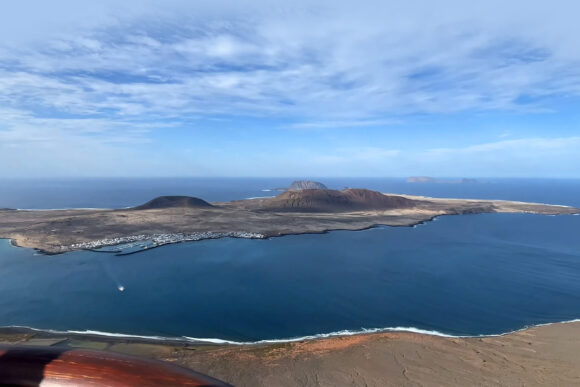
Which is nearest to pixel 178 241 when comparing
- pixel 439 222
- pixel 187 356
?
pixel 187 356

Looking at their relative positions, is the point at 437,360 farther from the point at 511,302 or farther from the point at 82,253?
the point at 82,253

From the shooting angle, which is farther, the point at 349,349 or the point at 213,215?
the point at 213,215

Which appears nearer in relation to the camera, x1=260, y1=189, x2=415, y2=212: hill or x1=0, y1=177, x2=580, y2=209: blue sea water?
x1=260, y1=189, x2=415, y2=212: hill

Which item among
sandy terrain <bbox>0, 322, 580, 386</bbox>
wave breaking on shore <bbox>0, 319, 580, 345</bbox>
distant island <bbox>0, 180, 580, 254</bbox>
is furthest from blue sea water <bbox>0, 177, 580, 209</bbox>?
sandy terrain <bbox>0, 322, 580, 386</bbox>

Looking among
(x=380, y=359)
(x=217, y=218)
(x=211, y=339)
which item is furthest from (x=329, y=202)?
(x=380, y=359)

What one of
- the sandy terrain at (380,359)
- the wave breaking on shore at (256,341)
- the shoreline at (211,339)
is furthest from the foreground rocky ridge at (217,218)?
the sandy terrain at (380,359)

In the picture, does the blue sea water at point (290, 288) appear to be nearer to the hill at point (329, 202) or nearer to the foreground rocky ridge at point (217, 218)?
the foreground rocky ridge at point (217, 218)

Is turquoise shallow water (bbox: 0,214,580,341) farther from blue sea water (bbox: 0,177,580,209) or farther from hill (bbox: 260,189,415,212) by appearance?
blue sea water (bbox: 0,177,580,209)

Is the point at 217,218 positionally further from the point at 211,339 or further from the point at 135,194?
the point at 135,194
